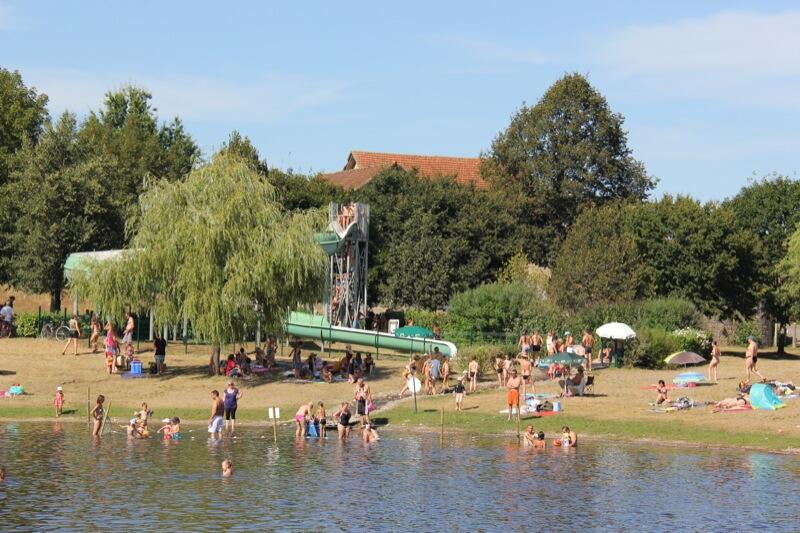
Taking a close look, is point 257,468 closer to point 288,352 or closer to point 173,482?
point 173,482

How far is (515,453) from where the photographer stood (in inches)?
1395

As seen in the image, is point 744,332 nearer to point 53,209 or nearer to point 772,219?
point 772,219

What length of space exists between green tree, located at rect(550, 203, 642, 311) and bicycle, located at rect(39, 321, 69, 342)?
25044 millimetres

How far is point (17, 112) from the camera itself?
80688 mm

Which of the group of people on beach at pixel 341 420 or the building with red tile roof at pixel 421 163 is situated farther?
the building with red tile roof at pixel 421 163

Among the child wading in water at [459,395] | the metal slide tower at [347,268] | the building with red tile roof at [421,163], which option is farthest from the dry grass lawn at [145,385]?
the building with red tile roof at [421,163]

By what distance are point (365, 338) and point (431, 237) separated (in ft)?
64.2

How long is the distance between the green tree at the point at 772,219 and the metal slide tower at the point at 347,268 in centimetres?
2521

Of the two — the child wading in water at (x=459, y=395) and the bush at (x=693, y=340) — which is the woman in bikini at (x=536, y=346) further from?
the child wading in water at (x=459, y=395)

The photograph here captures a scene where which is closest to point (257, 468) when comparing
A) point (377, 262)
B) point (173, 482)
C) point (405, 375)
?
point (173, 482)

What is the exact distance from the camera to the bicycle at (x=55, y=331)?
55.7 metres

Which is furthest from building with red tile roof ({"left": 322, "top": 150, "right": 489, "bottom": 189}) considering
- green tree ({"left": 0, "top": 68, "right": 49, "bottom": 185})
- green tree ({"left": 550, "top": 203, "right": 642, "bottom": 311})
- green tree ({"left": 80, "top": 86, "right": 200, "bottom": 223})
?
green tree ({"left": 550, "top": 203, "right": 642, "bottom": 311})

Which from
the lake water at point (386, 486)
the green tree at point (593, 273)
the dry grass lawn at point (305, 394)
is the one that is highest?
the green tree at point (593, 273)

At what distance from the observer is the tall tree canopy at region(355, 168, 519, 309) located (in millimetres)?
76875
